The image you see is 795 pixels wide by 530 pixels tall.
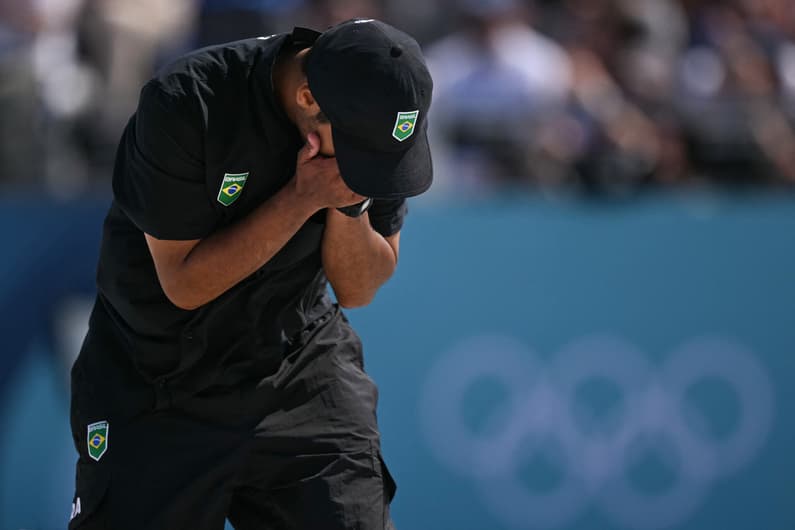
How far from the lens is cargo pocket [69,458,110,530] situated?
118 inches

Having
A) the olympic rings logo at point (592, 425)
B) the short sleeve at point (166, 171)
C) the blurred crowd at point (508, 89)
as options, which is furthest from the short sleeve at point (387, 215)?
the blurred crowd at point (508, 89)

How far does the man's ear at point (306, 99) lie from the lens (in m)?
2.82

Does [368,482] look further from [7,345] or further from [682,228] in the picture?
[682,228]

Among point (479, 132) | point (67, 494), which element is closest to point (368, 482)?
point (67, 494)

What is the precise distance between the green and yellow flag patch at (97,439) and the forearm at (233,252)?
41 centimetres

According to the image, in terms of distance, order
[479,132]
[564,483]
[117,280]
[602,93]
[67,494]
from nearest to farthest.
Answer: [117,280] < [67,494] < [564,483] < [479,132] < [602,93]

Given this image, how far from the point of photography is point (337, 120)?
2689 mm

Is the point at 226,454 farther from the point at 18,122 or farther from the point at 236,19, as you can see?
the point at 236,19

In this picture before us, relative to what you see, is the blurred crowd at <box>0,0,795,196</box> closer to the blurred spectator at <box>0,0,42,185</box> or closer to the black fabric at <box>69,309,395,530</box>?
the blurred spectator at <box>0,0,42,185</box>

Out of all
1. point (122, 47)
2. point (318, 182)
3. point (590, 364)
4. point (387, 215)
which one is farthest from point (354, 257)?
point (122, 47)

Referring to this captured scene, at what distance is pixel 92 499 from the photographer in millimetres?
3010

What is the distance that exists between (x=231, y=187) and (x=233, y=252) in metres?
0.17

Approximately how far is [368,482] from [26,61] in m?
3.67

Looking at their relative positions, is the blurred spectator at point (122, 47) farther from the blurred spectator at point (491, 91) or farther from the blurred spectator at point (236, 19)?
the blurred spectator at point (491, 91)
